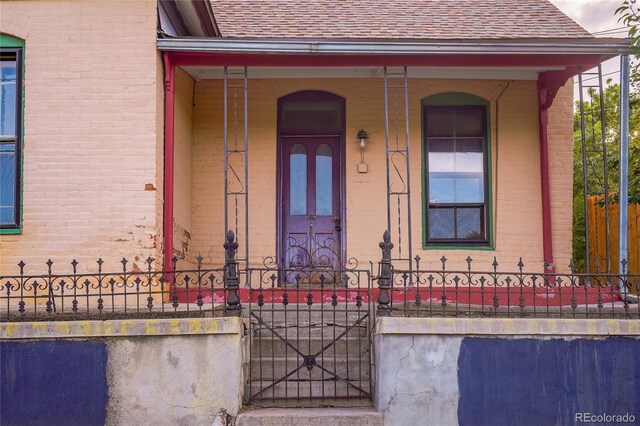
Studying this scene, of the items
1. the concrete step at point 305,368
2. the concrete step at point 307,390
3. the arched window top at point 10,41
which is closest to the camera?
the concrete step at point 307,390

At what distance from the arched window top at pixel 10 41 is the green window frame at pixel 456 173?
5.38m

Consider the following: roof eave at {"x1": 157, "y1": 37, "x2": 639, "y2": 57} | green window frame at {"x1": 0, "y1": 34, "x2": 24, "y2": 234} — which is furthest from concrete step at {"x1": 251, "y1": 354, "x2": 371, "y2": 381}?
roof eave at {"x1": 157, "y1": 37, "x2": 639, "y2": 57}

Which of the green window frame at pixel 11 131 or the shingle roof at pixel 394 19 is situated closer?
the green window frame at pixel 11 131

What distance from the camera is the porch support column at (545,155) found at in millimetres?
10625

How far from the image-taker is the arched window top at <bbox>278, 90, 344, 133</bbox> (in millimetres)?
10906

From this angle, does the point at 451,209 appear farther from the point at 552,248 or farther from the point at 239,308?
the point at 239,308

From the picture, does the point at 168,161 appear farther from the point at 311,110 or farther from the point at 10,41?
the point at 311,110

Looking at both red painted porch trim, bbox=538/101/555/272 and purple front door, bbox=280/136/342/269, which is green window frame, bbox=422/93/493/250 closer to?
red painted porch trim, bbox=538/101/555/272

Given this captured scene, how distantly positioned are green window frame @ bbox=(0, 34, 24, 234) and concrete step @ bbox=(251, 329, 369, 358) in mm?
3236

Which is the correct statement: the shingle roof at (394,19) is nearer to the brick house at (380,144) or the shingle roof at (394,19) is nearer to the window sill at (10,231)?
the brick house at (380,144)

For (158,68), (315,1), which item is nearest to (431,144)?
(315,1)

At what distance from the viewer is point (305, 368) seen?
7312 mm

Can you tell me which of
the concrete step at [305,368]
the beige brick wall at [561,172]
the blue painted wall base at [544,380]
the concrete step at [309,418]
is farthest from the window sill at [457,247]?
the concrete step at [309,418]

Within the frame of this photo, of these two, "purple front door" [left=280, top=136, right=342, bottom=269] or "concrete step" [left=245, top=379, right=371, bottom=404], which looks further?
"purple front door" [left=280, top=136, right=342, bottom=269]
